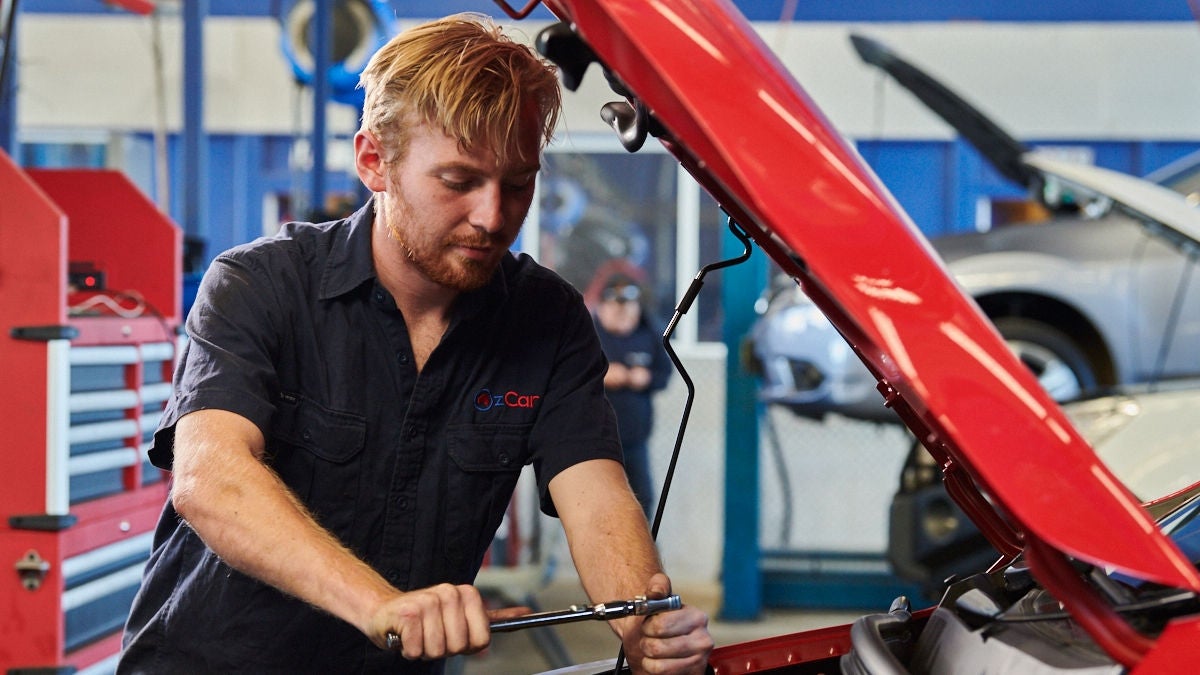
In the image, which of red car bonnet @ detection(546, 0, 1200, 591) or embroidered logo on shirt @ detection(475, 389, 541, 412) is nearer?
red car bonnet @ detection(546, 0, 1200, 591)

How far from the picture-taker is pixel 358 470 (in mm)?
1557

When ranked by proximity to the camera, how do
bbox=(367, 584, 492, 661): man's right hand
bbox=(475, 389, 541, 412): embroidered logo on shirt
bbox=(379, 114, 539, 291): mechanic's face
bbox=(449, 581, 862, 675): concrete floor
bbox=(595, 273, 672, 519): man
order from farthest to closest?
bbox=(595, 273, 672, 519): man → bbox=(449, 581, 862, 675): concrete floor → bbox=(475, 389, 541, 412): embroidered logo on shirt → bbox=(379, 114, 539, 291): mechanic's face → bbox=(367, 584, 492, 661): man's right hand

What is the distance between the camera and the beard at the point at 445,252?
4.76ft

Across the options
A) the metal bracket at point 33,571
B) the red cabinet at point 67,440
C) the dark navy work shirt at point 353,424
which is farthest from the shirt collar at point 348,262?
the metal bracket at point 33,571

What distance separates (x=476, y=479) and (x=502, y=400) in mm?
115

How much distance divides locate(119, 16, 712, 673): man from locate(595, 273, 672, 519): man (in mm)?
3980

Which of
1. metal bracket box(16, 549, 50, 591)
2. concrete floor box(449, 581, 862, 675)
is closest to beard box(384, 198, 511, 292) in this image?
metal bracket box(16, 549, 50, 591)

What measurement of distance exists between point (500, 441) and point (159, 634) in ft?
1.63

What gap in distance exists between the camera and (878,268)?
3.10 feet

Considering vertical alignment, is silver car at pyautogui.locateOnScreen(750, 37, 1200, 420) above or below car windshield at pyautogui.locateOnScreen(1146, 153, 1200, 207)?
below

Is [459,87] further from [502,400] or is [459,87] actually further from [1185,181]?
[1185,181]

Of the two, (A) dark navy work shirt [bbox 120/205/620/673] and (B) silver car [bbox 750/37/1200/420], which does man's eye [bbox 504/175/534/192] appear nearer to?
(A) dark navy work shirt [bbox 120/205/620/673]

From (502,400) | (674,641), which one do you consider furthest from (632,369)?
(674,641)

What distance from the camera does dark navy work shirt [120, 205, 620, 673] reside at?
4.88 ft
